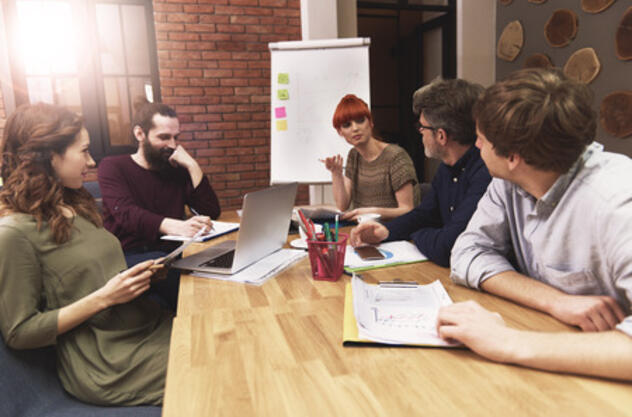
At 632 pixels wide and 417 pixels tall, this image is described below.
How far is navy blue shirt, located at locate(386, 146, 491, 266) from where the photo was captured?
132 cm

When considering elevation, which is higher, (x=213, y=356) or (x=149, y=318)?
(x=213, y=356)

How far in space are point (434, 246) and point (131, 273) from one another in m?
0.88

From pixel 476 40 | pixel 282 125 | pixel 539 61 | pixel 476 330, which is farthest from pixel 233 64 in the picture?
pixel 476 330

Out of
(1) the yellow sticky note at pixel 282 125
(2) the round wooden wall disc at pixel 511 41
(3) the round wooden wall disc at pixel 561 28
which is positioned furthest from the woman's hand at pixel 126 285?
(2) the round wooden wall disc at pixel 511 41

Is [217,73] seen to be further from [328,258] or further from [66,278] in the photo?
[328,258]

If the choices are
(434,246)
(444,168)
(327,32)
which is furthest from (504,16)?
(434,246)

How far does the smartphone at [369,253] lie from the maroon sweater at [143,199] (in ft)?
3.54

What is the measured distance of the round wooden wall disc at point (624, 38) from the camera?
313 centimetres

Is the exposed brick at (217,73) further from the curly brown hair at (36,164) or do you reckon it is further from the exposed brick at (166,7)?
the curly brown hair at (36,164)

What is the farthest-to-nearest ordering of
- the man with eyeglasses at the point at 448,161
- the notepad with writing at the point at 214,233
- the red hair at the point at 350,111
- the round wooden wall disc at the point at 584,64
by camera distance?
the round wooden wall disc at the point at 584,64
the red hair at the point at 350,111
the notepad with writing at the point at 214,233
the man with eyeglasses at the point at 448,161

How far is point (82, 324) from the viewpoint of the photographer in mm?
1217

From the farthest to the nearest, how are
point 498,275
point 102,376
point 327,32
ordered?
point 327,32, point 102,376, point 498,275

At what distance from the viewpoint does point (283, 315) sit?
0.99m

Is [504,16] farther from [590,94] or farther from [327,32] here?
[590,94]
